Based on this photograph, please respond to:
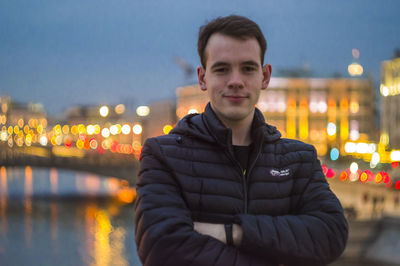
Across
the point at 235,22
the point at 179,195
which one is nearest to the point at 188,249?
the point at 179,195

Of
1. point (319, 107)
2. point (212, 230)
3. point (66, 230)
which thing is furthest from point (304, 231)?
point (319, 107)

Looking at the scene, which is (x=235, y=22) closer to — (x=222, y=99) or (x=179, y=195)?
(x=222, y=99)

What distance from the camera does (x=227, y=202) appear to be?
2193 millimetres

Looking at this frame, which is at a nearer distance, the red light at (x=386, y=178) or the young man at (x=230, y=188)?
the young man at (x=230, y=188)

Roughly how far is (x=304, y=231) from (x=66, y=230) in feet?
82.6

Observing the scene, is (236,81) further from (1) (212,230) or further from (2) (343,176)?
(2) (343,176)

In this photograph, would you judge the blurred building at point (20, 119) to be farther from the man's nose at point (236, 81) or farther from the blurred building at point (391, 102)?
the man's nose at point (236, 81)

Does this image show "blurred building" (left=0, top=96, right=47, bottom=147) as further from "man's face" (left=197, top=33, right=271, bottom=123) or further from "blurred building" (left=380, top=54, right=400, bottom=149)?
"man's face" (left=197, top=33, right=271, bottom=123)

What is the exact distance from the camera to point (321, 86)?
70812mm

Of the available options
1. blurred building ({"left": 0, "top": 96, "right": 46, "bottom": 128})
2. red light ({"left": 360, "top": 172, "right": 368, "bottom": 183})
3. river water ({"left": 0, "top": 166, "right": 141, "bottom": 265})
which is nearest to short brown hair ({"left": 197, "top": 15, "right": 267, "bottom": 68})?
river water ({"left": 0, "top": 166, "right": 141, "bottom": 265})

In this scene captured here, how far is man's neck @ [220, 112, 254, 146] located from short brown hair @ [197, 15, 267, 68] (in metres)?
0.30

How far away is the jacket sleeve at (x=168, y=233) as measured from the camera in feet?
6.68

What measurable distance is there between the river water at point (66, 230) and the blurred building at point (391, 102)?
30517mm

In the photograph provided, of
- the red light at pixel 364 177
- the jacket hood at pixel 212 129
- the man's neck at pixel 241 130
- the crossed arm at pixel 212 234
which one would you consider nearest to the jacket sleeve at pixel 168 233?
the crossed arm at pixel 212 234
